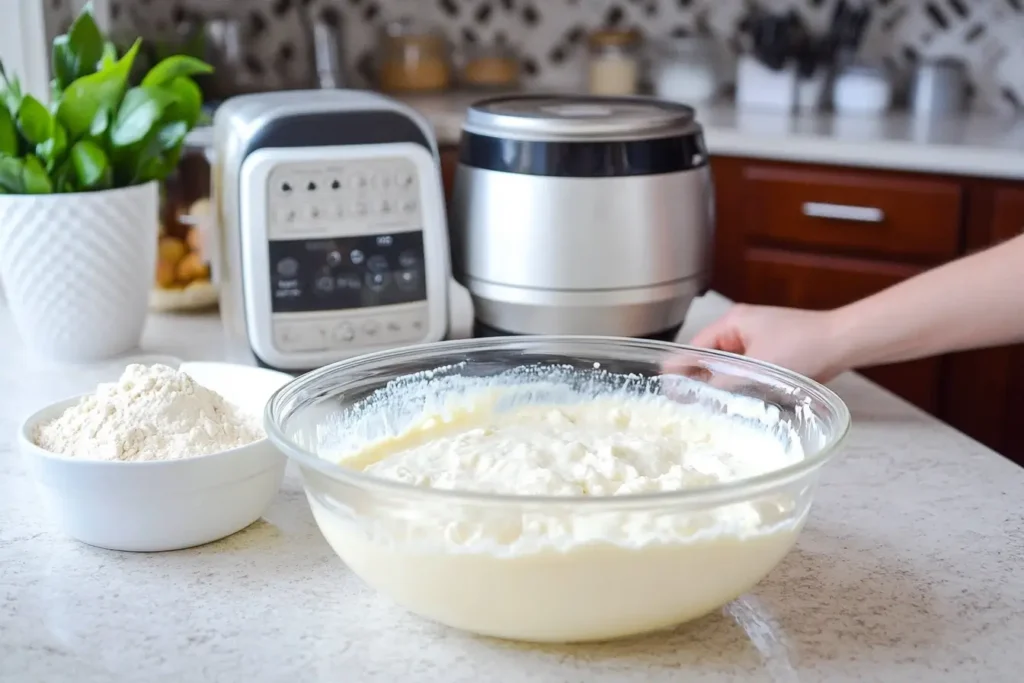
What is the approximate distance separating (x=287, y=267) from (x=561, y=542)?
0.58 metres

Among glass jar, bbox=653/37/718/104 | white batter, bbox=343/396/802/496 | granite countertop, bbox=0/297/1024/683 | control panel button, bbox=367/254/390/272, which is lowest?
granite countertop, bbox=0/297/1024/683

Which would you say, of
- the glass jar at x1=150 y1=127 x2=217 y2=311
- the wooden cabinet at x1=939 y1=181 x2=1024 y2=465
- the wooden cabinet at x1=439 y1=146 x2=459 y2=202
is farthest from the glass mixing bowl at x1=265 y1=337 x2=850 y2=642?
the wooden cabinet at x1=439 y1=146 x2=459 y2=202

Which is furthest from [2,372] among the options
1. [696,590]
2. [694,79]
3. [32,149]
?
[694,79]

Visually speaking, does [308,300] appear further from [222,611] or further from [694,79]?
[694,79]

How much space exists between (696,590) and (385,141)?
2.03ft

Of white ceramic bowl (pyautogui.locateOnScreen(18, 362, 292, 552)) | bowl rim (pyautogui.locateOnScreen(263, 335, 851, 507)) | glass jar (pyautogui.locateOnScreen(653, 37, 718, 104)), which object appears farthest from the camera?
glass jar (pyautogui.locateOnScreen(653, 37, 718, 104))

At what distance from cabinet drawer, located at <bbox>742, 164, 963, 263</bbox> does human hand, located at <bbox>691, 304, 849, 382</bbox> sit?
43.1 inches

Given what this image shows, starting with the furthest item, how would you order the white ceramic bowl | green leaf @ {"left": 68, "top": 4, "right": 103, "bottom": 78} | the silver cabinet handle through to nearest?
1. the silver cabinet handle
2. green leaf @ {"left": 68, "top": 4, "right": 103, "bottom": 78}
3. the white ceramic bowl

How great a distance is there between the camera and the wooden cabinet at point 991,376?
191cm

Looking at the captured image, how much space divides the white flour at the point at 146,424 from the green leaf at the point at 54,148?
1.07ft

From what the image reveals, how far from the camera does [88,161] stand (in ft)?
3.27

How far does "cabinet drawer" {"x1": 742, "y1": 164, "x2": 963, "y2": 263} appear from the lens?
6.45 ft

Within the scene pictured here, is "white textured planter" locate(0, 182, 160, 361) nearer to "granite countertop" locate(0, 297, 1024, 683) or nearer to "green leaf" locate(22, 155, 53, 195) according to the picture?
"green leaf" locate(22, 155, 53, 195)

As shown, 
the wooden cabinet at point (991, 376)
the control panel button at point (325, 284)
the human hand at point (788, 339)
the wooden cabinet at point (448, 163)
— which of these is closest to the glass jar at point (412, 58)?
the wooden cabinet at point (448, 163)
